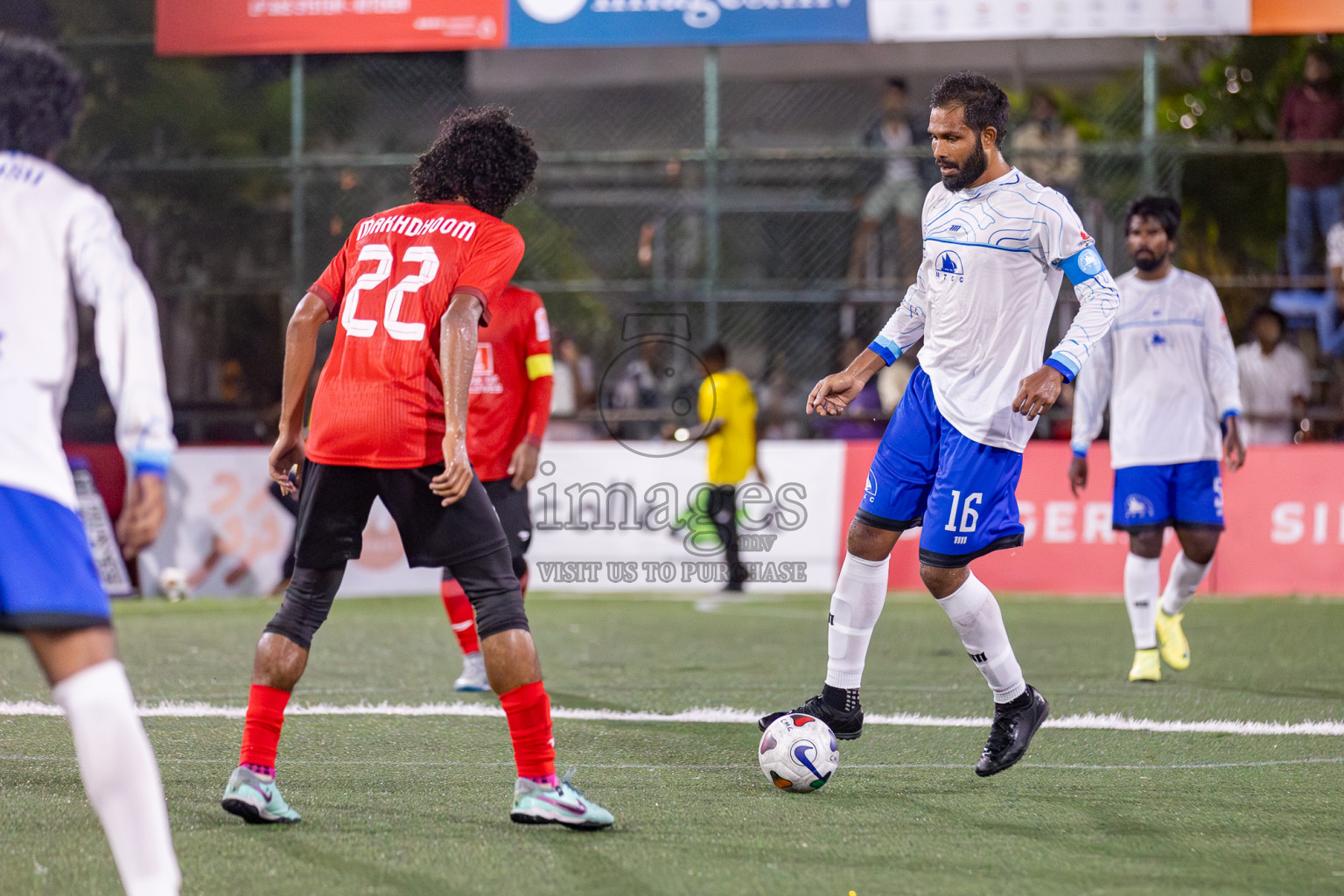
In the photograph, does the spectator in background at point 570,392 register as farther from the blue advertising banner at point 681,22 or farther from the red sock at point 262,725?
the red sock at point 262,725

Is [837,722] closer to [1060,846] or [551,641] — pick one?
[1060,846]

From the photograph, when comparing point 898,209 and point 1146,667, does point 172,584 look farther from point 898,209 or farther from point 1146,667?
point 1146,667

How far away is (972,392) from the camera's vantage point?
487cm

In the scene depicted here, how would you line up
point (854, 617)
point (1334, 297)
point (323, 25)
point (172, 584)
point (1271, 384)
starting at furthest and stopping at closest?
point (323, 25)
point (1334, 297)
point (1271, 384)
point (172, 584)
point (854, 617)

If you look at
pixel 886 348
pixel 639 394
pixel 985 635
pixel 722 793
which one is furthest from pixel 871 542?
pixel 639 394

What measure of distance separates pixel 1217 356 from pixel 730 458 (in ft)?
19.2

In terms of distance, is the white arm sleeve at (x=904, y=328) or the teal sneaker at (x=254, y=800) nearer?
the teal sneaker at (x=254, y=800)

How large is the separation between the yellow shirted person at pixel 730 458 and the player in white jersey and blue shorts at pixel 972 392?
770cm

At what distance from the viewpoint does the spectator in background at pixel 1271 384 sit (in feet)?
43.4

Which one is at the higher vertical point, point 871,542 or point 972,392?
point 972,392

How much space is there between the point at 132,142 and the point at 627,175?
196 inches

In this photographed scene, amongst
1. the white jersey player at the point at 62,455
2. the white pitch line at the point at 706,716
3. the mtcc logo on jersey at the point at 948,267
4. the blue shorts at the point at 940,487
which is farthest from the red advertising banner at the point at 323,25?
the white jersey player at the point at 62,455

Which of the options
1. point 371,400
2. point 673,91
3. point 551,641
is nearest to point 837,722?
point 371,400

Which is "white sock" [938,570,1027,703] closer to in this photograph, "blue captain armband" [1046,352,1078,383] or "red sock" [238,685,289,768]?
"blue captain armband" [1046,352,1078,383]
